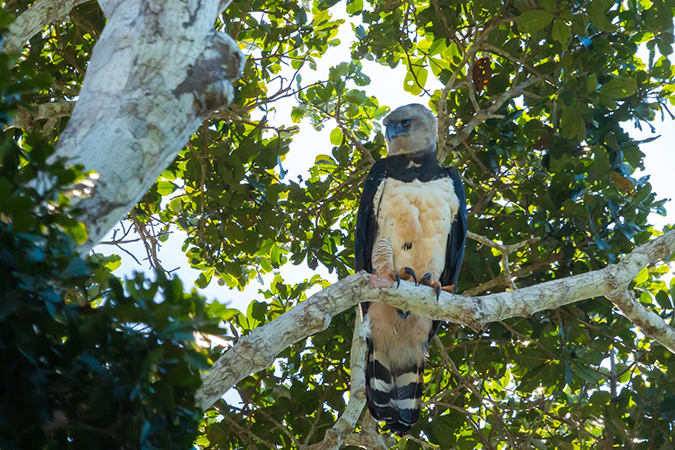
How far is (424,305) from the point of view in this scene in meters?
2.53

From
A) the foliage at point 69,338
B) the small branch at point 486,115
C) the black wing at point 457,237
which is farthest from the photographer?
the black wing at point 457,237

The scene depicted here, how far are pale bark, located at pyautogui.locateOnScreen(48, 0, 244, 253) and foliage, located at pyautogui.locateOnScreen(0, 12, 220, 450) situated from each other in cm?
15

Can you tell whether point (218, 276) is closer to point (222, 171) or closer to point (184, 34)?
point (222, 171)

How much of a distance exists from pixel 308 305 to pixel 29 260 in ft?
3.88

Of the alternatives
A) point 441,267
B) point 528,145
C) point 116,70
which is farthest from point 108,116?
point 528,145

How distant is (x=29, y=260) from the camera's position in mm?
1003

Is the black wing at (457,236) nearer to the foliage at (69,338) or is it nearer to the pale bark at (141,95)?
the pale bark at (141,95)

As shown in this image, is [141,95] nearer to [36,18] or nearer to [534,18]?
[36,18]

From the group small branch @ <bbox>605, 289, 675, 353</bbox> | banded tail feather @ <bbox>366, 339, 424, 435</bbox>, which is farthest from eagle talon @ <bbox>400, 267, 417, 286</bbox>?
small branch @ <bbox>605, 289, 675, 353</bbox>

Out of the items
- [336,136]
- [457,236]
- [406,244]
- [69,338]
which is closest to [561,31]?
[457,236]

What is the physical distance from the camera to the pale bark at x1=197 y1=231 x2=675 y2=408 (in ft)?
6.26

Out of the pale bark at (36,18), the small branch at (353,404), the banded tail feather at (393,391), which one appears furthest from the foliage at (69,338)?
the banded tail feather at (393,391)

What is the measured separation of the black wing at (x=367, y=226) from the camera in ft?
11.6

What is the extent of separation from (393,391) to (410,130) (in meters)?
1.54
